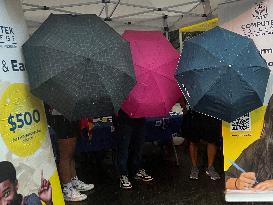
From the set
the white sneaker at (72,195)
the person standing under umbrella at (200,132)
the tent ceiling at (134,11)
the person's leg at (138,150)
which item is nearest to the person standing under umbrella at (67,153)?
the white sneaker at (72,195)

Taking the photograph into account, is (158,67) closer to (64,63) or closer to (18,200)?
(64,63)

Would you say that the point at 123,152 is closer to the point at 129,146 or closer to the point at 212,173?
the point at 129,146

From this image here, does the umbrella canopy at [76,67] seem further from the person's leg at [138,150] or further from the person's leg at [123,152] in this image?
the person's leg at [138,150]

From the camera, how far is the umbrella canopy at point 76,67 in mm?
2797

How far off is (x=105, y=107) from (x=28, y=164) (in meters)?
0.69

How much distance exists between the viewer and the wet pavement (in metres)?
4.89

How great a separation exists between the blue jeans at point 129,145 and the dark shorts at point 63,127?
64cm

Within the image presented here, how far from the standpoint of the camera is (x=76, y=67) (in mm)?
2820

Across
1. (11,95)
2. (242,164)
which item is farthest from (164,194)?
A: (11,95)

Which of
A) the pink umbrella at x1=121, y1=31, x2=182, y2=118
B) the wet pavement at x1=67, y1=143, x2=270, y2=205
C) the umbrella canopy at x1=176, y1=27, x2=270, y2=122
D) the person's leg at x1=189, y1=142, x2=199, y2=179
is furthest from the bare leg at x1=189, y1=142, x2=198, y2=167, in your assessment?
the umbrella canopy at x1=176, y1=27, x2=270, y2=122

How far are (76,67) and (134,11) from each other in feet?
12.9

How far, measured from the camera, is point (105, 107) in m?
2.93

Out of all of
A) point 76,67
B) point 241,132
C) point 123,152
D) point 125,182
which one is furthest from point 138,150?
point 76,67

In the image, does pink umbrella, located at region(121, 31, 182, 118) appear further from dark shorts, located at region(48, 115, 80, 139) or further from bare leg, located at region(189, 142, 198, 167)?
bare leg, located at region(189, 142, 198, 167)
